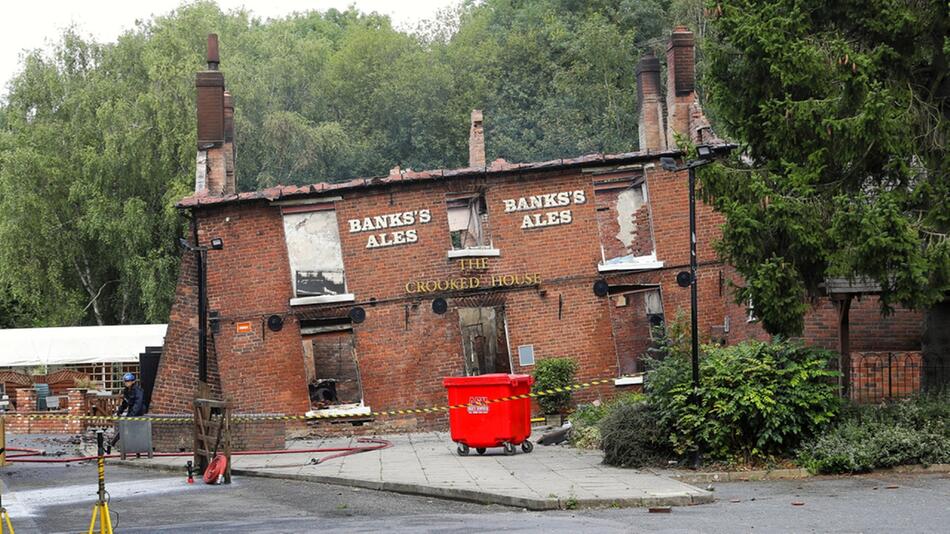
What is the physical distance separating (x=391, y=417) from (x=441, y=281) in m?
3.13

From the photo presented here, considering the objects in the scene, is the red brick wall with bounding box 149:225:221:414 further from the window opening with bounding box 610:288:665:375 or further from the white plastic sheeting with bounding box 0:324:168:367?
the white plastic sheeting with bounding box 0:324:168:367

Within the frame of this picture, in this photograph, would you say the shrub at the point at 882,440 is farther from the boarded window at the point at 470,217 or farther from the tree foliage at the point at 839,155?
the boarded window at the point at 470,217

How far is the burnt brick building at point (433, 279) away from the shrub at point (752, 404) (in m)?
8.92

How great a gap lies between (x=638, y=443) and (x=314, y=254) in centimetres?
1172

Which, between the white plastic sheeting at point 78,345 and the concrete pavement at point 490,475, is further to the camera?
the white plastic sheeting at point 78,345

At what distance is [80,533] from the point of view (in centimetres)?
1493

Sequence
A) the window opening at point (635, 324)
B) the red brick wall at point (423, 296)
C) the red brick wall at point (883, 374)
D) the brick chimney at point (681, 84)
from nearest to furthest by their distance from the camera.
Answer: the red brick wall at point (883, 374) < the red brick wall at point (423, 296) < the window opening at point (635, 324) < the brick chimney at point (681, 84)

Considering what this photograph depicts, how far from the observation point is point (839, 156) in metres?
20.6

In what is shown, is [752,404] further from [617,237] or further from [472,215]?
[472,215]

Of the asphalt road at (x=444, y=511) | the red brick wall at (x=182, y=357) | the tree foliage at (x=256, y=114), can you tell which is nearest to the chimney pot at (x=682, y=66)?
the red brick wall at (x=182, y=357)

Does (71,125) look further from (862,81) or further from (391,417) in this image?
(862,81)

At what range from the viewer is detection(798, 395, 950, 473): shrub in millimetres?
18703

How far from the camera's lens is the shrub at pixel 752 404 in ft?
63.9

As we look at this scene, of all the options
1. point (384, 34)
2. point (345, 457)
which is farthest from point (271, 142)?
point (345, 457)
